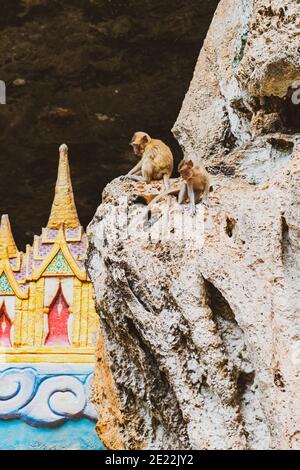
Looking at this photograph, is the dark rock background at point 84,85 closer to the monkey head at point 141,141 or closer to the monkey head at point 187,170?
the monkey head at point 141,141

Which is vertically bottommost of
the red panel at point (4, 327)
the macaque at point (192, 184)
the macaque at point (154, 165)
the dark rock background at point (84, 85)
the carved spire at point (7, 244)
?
the red panel at point (4, 327)

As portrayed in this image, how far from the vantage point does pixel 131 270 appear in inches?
128

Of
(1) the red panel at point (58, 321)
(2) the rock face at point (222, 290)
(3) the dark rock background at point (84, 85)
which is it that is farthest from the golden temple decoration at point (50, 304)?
→ (3) the dark rock background at point (84, 85)

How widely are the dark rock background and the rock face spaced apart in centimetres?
238

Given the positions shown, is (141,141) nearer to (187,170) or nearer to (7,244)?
(187,170)

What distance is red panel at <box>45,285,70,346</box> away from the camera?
4664mm

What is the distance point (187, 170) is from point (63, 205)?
1669 mm

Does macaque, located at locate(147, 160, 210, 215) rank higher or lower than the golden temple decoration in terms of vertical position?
higher

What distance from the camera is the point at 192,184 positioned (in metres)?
3.40

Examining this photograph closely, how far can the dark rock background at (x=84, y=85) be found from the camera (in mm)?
6062

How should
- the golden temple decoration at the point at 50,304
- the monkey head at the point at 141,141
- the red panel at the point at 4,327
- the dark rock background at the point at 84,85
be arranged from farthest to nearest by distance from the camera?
the dark rock background at the point at 84,85 < the red panel at the point at 4,327 < the golden temple decoration at the point at 50,304 < the monkey head at the point at 141,141

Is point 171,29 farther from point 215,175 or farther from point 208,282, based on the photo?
point 208,282

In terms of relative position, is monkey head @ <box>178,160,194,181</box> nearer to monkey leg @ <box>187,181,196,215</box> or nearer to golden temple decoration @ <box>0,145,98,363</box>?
monkey leg @ <box>187,181,196,215</box>

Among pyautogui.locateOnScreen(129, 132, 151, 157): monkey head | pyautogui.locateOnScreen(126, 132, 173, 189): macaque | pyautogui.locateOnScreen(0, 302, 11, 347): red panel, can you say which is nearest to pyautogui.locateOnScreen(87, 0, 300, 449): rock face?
pyautogui.locateOnScreen(126, 132, 173, 189): macaque
